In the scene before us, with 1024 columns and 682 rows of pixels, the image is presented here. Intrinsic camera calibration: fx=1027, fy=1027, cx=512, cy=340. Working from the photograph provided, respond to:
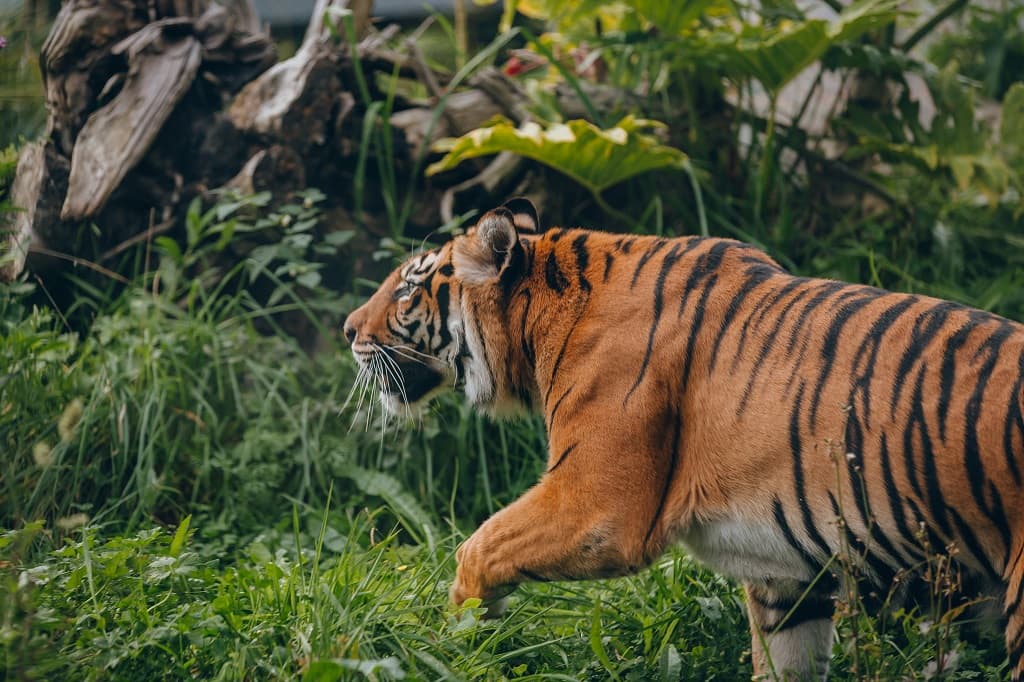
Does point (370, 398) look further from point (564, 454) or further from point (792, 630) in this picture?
point (792, 630)

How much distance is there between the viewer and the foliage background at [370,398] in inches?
105

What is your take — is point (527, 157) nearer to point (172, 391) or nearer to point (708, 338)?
point (172, 391)

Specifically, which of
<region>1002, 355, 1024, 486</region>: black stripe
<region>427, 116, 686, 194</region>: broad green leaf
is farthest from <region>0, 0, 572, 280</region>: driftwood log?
<region>1002, 355, 1024, 486</region>: black stripe

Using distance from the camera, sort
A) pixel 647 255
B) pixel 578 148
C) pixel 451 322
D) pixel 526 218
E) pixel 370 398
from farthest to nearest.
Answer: pixel 578 148, pixel 370 398, pixel 526 218, pixel 451 322, pixel 647 255

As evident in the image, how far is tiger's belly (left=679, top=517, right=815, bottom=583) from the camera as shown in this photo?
2713mm

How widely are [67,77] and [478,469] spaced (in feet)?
8.72

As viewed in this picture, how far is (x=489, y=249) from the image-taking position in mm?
3197

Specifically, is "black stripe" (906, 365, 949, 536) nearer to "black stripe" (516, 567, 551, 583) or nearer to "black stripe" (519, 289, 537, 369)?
"black stripe" (516, 567, 551, 583)

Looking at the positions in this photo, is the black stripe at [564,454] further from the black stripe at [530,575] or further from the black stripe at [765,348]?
the black stripe at [765,348]

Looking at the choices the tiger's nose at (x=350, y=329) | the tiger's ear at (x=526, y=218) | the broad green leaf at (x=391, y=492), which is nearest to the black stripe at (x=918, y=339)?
the tiger's ear at (x=526, y=218)

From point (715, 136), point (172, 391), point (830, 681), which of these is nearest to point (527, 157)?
point (715, 136)

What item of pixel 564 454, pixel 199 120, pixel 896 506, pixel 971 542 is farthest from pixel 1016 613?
pixel 199 120

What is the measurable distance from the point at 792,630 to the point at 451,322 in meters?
1.40

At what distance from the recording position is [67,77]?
481 cm
